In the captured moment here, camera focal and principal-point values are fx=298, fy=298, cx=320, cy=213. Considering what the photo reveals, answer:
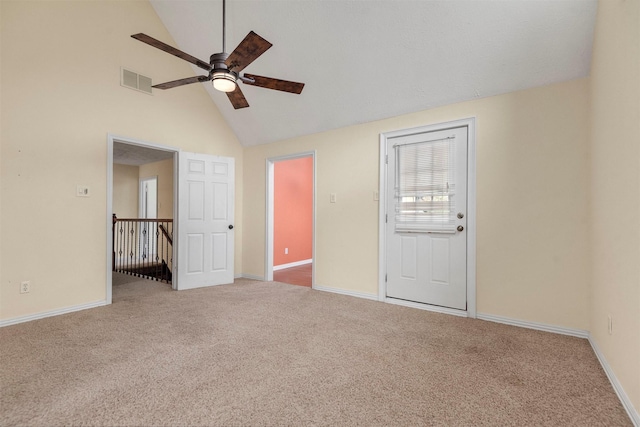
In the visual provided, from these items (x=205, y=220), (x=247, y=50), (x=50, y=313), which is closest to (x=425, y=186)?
(x=247, y=50)

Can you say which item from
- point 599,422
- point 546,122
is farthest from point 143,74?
point 599,422

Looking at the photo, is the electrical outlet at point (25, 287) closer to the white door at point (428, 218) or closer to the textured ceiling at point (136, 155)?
the textured ceiling at point (136, 155)

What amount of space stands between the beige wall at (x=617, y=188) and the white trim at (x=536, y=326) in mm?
207

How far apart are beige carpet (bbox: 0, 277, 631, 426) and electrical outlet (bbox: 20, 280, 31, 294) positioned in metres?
0.34

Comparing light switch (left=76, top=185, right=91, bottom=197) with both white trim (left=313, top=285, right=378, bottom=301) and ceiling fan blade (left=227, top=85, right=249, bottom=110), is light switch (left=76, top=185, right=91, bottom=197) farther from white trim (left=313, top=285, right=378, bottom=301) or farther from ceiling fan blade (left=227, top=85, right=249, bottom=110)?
white trim (left=313, top=285, right=378, bottom=301)

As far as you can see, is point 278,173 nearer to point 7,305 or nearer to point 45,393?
point 7,305

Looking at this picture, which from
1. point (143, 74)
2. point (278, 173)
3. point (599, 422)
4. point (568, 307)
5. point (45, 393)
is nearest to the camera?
point (599, 422)

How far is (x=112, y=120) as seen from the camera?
362 cm

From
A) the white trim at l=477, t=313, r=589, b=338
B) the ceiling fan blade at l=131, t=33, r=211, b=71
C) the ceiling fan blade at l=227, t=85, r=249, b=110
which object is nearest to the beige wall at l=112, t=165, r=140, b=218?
the ceiling fan blade at l=227, t=85, r=249, b=110

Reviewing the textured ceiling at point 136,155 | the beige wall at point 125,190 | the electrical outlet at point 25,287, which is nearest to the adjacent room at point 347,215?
the electrical outlet at point 25,287

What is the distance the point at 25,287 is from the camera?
2.98 metres

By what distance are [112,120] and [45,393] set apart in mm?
3020

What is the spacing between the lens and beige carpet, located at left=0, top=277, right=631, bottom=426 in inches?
62.2

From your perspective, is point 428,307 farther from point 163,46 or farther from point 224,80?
point 163,46
